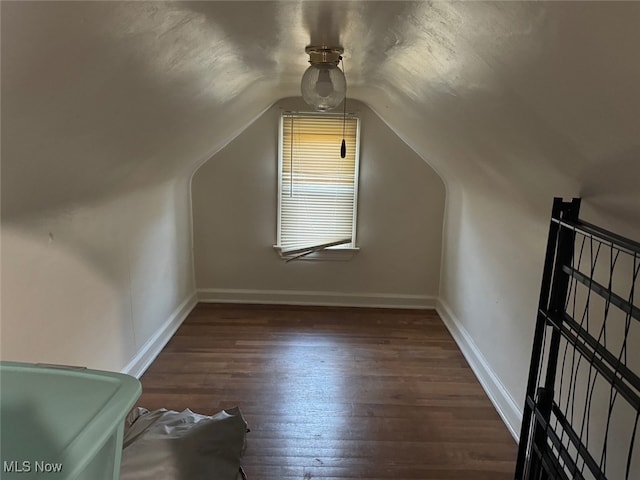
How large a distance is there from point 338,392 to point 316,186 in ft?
5.78

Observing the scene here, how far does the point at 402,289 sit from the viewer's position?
4.12m

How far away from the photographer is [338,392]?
277 centimetres

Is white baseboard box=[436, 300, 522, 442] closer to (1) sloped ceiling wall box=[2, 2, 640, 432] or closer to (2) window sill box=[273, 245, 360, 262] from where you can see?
(1) sloped ceiling wall box=[2, 2, 640, 432]

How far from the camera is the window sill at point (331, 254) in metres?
4.04

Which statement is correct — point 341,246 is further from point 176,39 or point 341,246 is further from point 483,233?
point 176,39

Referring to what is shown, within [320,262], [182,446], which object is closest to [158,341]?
[182,446]

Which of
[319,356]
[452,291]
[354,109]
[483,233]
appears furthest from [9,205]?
[452,291]

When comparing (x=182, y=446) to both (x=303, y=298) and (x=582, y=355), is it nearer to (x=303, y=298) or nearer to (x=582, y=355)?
(x=582, y=355)

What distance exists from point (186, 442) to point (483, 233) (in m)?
2.03

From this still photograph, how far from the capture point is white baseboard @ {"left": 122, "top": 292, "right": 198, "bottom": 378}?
284 centimetres

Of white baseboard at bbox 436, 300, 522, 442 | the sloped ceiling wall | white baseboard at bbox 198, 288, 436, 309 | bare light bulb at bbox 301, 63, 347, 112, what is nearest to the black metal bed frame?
the sloped ceiling wall

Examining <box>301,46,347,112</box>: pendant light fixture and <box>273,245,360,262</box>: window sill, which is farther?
<box>273,245,360,262</box>: window sill

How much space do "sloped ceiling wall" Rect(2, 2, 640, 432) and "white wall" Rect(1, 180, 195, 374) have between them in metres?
0.09

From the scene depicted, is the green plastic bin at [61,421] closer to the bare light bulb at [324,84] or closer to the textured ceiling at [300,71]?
the textured ceiling at [300,71]
